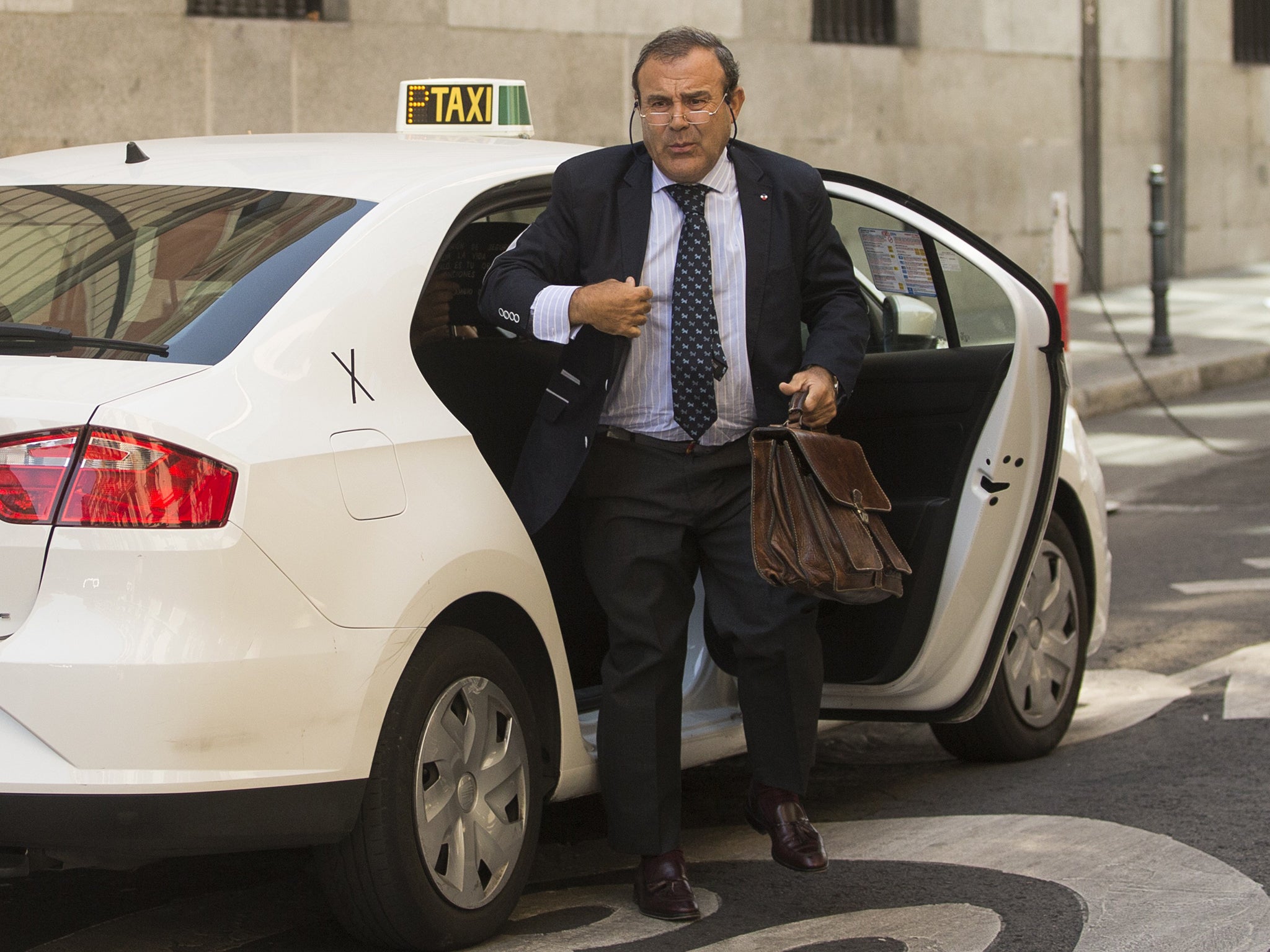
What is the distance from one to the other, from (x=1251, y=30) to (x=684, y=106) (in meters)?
16.0

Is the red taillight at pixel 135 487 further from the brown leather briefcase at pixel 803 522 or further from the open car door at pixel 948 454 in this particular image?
A: the open car door at pixel 948 454

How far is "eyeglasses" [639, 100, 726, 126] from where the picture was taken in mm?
3785

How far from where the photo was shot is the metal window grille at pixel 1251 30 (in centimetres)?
1811

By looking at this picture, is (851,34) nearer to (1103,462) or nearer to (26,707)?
(1103,462)

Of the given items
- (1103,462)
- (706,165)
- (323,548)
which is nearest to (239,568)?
(323,548)

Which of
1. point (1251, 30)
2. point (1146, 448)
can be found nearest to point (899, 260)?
point (1146, 448)

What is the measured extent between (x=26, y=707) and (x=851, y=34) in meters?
12.9

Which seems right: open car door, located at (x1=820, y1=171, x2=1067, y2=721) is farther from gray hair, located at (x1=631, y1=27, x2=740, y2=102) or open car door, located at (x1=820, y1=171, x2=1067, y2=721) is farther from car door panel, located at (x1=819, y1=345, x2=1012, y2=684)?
gray hair, located at (x1=631, y1=27, x2=740, y2=102)

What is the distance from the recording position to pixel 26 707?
2.95 meters

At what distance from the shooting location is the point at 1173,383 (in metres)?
12.8

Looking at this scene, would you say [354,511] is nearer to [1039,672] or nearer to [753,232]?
[753,232]

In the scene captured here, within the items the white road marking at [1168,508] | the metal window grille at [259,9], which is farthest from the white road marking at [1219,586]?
the metal window grille at [259,9]

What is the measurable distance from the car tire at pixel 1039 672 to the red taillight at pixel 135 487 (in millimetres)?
2408

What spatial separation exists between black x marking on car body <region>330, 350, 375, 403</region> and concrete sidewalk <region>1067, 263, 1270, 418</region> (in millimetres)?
8542
